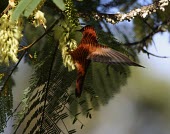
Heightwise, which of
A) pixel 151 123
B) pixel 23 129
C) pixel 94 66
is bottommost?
pixel 23 129

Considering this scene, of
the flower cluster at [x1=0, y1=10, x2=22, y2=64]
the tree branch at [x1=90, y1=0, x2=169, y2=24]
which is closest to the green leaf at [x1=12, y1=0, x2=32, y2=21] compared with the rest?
the flower cluster at [x1=0, y1=10, x2=22, y2=64]

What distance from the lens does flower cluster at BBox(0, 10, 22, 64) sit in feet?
1.24

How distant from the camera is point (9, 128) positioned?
60 centimetres

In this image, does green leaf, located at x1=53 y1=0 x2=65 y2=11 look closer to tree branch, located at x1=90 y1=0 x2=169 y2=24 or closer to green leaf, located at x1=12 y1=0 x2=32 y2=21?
green leaf, located at x1=12 y1=0 x2=32 y2=21

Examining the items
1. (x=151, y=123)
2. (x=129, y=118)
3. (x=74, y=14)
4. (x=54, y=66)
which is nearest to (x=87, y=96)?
(x=54, y=66)

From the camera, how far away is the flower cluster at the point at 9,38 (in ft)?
1.24

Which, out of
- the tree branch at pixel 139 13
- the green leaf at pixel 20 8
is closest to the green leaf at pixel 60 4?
the green leaf at pixel 20 8

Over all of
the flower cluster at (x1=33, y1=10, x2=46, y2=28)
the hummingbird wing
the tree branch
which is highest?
the tree branch

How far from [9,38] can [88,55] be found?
8cm

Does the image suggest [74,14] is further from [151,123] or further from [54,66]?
[151,123]

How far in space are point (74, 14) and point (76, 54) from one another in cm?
5

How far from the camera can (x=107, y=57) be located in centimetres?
35

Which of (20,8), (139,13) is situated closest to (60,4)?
(20,8)

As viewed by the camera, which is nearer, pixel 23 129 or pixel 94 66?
pixel 23 129
